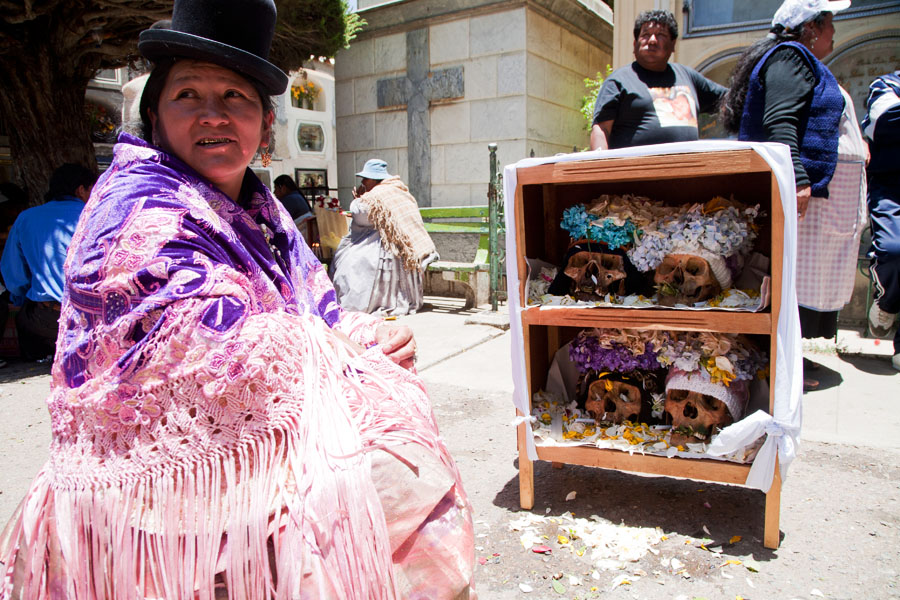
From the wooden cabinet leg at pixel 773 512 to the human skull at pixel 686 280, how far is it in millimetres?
724

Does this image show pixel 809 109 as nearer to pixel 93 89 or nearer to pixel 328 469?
pixel 328 469

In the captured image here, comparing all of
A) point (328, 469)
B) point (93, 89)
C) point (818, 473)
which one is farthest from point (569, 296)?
point (93, 89)

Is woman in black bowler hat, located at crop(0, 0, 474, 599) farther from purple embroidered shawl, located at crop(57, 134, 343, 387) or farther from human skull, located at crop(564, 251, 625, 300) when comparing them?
human skull, located at crop(564, 251, 625, 300)

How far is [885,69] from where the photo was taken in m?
6.64

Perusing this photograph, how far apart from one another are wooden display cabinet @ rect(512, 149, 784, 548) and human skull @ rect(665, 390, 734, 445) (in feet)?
0.49

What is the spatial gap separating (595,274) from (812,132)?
1.81 meters

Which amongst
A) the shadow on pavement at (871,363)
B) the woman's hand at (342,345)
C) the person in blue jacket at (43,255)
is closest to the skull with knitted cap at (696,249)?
the woman's hand at (342,345)

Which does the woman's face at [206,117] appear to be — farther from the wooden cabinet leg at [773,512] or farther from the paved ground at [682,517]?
the wooden cabinet leg at [773,512]

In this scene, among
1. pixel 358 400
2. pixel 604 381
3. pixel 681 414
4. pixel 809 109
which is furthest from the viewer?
pixel 809 109

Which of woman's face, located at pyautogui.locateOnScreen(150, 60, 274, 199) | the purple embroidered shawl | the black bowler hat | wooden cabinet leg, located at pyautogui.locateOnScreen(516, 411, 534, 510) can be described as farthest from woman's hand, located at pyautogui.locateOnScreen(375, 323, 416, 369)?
wooden cabinet leg, located at pyautogui.locateOnScreen(516, 411, 534, 510)

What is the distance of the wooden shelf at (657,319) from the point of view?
7.44ft

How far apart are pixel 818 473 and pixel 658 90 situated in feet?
7.35

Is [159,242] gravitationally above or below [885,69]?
below

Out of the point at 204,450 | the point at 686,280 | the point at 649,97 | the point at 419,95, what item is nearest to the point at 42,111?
the point at 419,95
